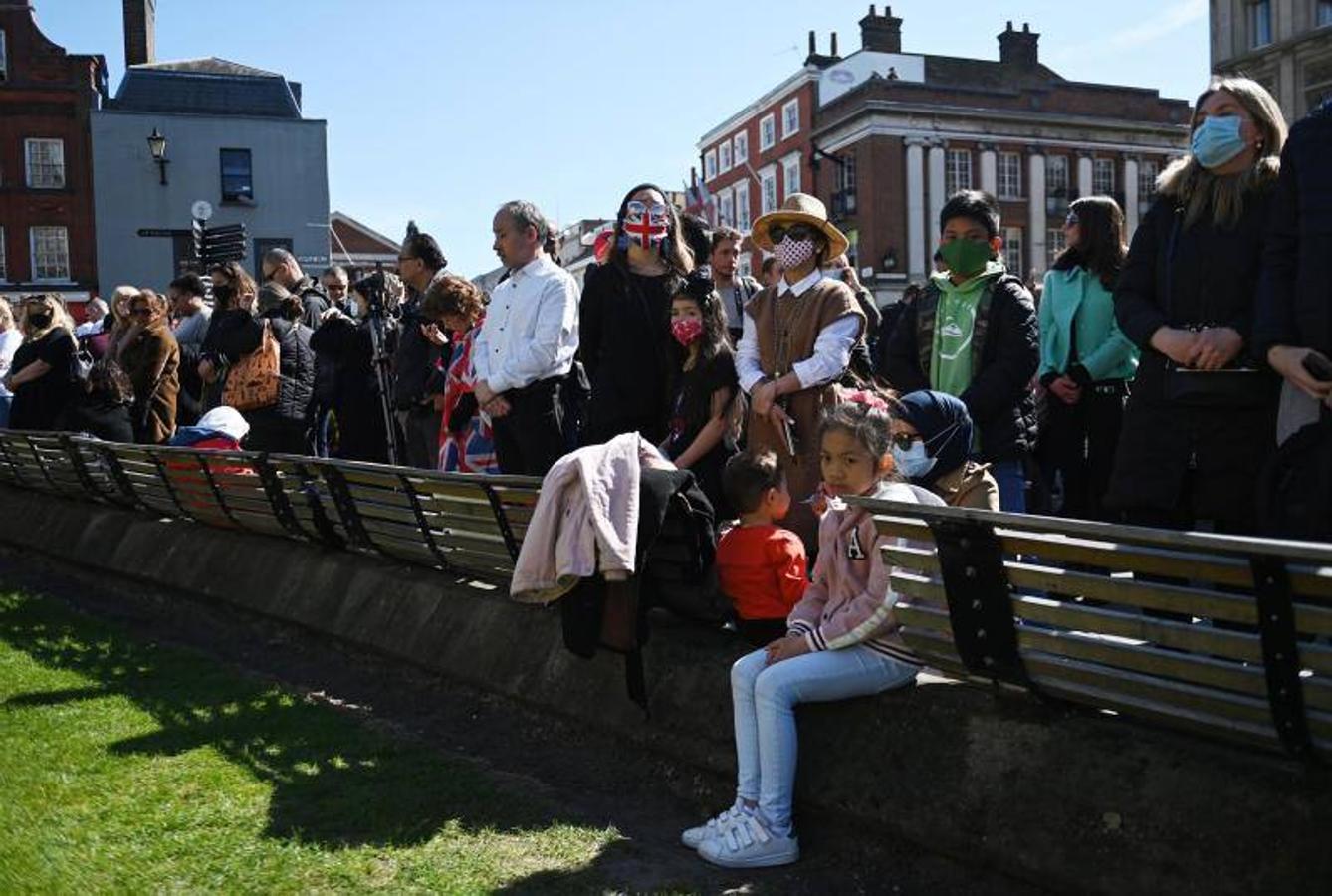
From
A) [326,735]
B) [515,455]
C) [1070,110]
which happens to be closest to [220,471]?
[515,455]

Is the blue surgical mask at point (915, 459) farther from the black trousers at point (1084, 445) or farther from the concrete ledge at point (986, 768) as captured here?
the black trousers at point (1084, 445)

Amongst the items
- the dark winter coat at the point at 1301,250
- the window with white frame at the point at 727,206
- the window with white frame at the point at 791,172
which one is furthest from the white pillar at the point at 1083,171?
the dark winter coat at the point at 1301,250

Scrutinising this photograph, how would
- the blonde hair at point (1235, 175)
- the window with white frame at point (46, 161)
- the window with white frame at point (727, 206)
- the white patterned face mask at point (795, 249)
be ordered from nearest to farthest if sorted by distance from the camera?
the blonde hair at point (1235, 175) → the white patterned face mask at point (795, 249) → the window with white frame at point (46, 161) → the window with white frame at point (727, 206)

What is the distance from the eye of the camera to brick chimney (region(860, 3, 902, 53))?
57.7 meters

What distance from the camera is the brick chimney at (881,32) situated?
57688mm

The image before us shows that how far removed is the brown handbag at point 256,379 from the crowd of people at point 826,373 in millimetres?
16

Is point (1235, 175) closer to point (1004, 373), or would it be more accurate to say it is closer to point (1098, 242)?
point (1004, 373)

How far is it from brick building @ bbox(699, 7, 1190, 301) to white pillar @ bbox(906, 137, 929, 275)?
0.05 meters

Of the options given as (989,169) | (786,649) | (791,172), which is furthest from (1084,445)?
(791,172)

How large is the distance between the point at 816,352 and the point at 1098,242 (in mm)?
1523

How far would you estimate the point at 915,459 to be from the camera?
15.9ft

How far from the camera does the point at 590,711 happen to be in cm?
540

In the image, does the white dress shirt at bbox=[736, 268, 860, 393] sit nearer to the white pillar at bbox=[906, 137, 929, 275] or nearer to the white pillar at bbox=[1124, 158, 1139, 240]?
the white pillar at bbox=[906, 137, 929, 275]

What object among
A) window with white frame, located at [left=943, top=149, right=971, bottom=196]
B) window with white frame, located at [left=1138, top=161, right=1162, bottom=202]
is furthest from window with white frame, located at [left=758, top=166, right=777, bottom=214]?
window with white frame, located at [left=1138, top=161, right=1162, bottom=202]
